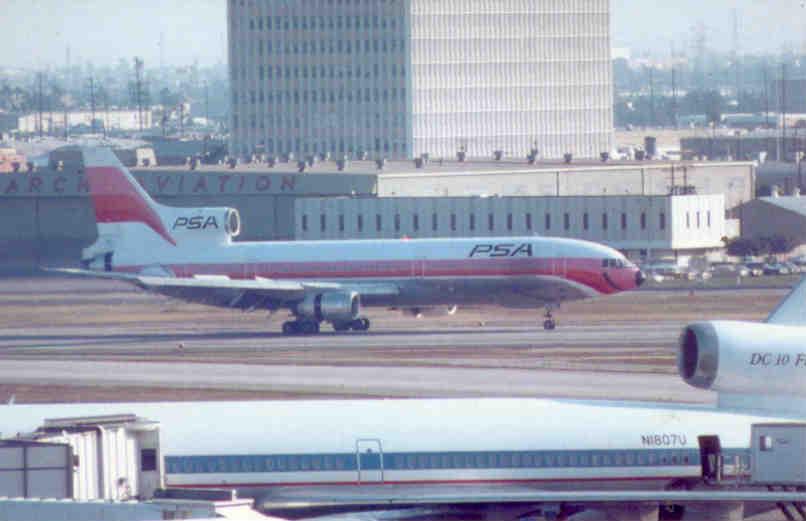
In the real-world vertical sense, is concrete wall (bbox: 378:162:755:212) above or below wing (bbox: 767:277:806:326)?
above

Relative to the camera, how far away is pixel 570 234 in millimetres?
106750

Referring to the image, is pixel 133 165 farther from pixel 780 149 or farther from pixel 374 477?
pixel 374 477

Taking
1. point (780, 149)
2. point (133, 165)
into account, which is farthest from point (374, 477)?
point (780, 149)

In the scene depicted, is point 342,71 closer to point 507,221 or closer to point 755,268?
point 507,221

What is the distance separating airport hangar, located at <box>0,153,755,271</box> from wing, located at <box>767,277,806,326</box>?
7281 cm

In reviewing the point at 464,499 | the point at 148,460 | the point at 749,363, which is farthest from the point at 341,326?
the point at 148,460

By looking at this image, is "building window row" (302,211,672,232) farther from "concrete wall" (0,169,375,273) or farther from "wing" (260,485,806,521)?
"wing" (260,485,806,521)

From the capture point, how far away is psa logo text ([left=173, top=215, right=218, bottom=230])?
78188 millimetres

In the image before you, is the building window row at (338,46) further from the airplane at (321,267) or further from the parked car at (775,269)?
the airplane at (321,267)

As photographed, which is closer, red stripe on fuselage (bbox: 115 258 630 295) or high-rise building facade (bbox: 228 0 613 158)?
red stripe on fuselage (bbox: 115 258 630 295)

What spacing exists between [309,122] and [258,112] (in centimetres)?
747

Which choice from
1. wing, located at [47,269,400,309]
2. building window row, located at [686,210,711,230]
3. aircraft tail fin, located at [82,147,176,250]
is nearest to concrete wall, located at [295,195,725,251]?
building window row, located at [686,210,711,230]

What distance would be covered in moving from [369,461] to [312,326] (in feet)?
150

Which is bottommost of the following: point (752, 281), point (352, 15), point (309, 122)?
point (752, 281)
